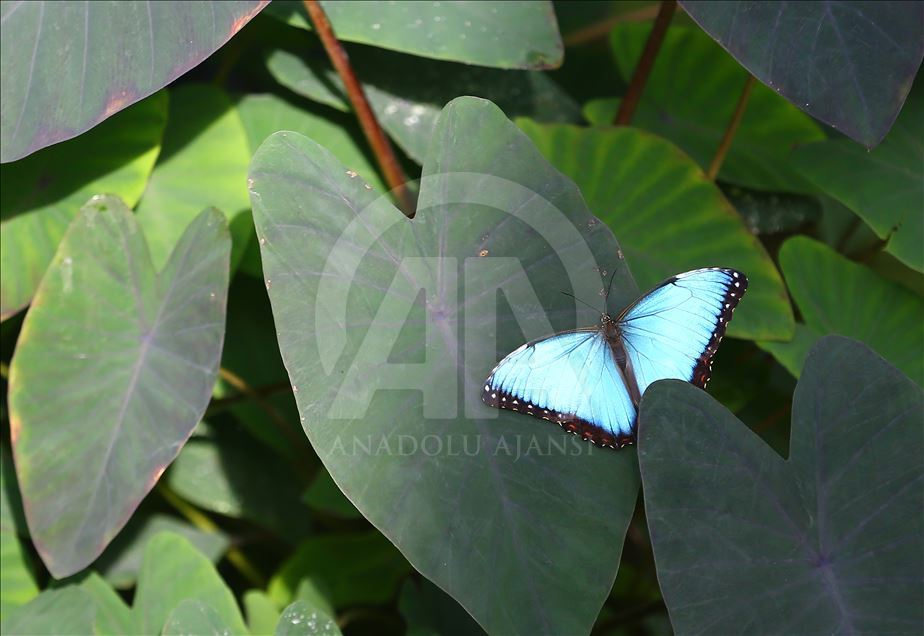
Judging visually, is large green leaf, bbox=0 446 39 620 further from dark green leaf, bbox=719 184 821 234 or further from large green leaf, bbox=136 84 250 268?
dark green leaf, bbox=719 184 821 234

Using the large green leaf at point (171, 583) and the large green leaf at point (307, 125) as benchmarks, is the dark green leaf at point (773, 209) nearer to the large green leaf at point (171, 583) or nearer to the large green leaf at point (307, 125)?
the large green leaf at point (307, 125)

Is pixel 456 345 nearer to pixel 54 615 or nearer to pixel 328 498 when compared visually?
pixel 328 498

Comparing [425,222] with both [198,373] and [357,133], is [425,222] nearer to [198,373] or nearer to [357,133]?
[198,373]

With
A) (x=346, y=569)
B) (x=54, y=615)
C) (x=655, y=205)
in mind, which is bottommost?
(x=346, y=569)

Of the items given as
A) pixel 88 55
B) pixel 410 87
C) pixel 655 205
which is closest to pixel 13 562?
pixel 88 55

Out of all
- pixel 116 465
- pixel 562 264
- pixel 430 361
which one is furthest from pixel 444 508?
pixel 116 465

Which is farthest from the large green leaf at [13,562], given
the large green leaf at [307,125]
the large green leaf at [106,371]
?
the large green leaf at [307,125]

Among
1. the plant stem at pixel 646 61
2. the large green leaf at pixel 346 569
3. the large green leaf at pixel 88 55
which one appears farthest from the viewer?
the large green leaf at pixel 346 569
